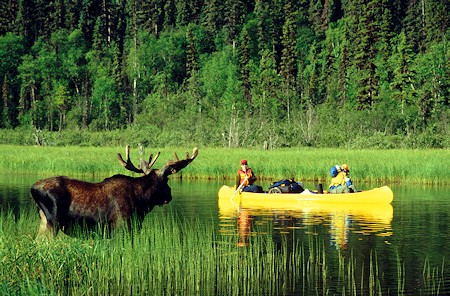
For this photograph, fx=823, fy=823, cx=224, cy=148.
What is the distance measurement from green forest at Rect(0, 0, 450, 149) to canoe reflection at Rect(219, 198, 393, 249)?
3503 centimetres

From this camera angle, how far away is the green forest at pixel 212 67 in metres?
69.9

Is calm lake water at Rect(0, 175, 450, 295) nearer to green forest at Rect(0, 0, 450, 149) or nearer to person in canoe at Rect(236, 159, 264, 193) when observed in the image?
person in canoe at Rect(236, 159, 264, 193)

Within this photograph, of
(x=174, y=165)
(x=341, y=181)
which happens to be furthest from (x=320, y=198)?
(x=174, y=165)

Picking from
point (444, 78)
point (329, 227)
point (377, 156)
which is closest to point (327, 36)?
point (444, 78)

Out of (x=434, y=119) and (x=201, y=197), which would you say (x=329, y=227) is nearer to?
(x=201, y=197)

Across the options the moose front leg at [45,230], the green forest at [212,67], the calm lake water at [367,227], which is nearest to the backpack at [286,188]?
the calm lake water at [367,227]

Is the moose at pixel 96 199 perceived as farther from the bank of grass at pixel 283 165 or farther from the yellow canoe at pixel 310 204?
the bank of grass at pixel 283 165

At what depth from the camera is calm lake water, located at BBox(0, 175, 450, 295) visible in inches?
552

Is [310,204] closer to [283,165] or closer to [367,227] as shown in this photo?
[367,227]

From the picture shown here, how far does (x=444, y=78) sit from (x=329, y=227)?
60178 mm

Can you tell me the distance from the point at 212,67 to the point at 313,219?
225ft

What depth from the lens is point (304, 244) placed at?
55.9 feet

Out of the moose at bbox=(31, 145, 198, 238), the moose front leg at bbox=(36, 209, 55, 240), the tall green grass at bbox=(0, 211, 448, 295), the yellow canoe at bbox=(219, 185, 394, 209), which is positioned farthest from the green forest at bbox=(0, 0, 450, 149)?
the moose front leg at bbox=(36, 209, 55, 240)

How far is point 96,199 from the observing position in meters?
12.8
